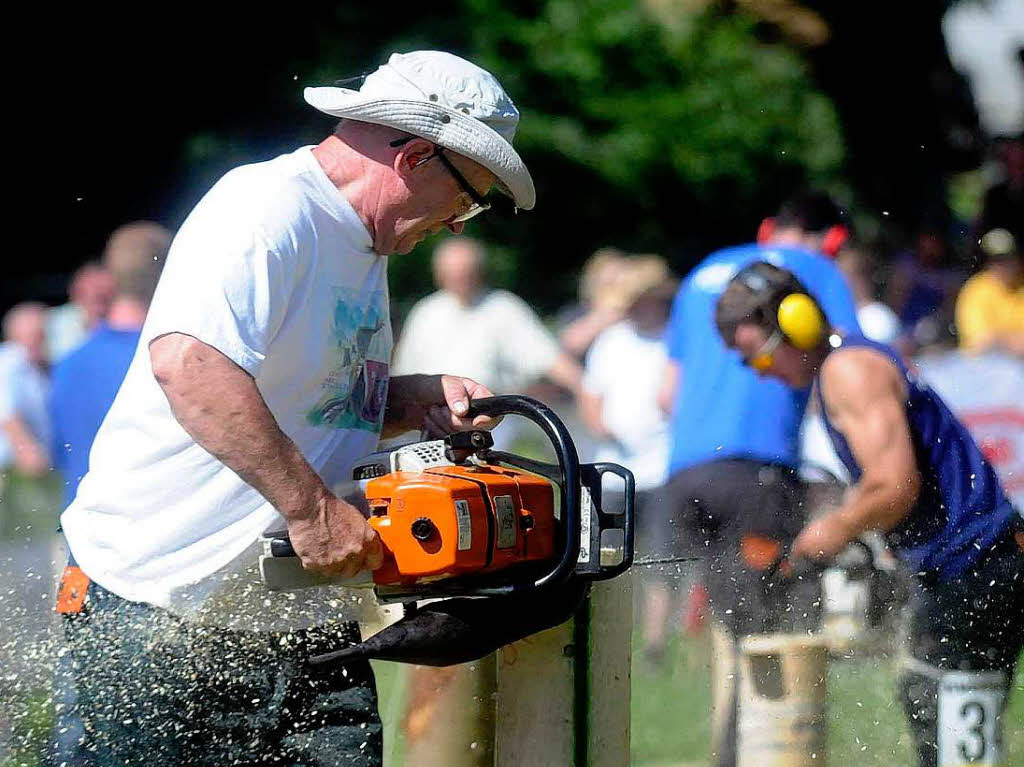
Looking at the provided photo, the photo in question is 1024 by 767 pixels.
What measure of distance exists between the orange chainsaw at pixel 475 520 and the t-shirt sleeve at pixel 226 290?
0.37 metres

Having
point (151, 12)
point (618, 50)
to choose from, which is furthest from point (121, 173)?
point (618, 50)

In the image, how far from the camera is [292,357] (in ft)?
9.78

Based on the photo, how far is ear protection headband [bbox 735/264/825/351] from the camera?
450 centimetres

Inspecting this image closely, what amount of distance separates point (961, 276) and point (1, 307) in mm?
8726

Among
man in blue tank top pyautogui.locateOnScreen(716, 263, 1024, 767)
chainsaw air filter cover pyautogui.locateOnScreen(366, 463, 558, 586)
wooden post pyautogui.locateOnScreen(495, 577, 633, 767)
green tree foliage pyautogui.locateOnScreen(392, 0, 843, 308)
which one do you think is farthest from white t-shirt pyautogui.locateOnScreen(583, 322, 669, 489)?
green tree foliage pyautogui.locateOnScreen(392, 0, 843, 308)

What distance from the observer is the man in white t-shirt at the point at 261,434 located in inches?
109

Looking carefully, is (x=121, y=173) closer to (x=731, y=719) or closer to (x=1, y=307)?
(x=1, y=307)

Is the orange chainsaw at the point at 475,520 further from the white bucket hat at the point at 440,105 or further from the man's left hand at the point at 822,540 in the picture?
the man's left hand at the point at 822,540

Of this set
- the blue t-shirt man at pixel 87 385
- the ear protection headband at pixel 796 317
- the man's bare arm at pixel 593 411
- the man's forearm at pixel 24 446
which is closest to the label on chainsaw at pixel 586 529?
the ear protection headband at pixel 796 317

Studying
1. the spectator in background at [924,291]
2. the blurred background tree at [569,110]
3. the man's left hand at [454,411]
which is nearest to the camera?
the man's left hand at [454,411]

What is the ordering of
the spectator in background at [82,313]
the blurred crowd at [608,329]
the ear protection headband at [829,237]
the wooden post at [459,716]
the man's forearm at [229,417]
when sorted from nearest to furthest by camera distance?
the man's forearm at [229,417] → the wooden post at [459,716] → the ear protection headband at [829,237] → the spectator in background at [82,313] → the blurred crowd at [608,329]

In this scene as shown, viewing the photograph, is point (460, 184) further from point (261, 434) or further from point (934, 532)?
point (934, 532)

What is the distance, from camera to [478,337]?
7.71 m

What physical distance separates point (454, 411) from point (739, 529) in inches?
59.2
